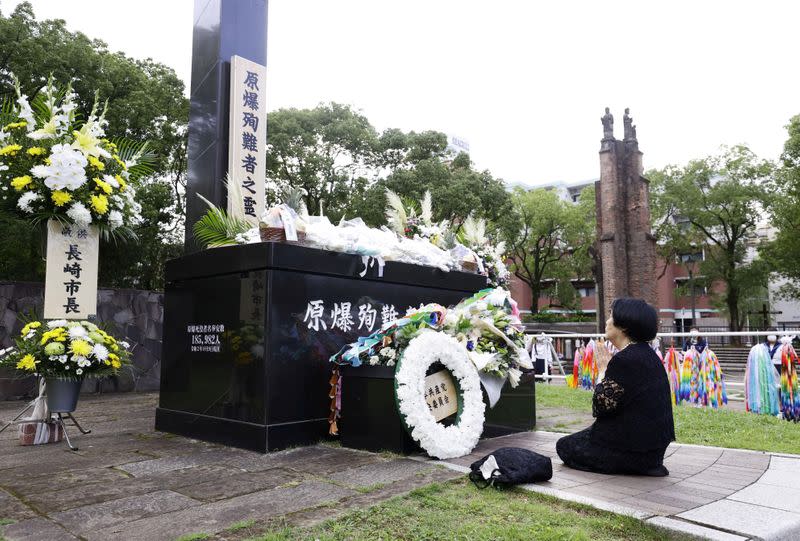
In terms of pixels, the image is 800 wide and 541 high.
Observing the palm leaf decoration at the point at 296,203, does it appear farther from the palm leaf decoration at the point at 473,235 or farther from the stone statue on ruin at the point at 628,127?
the stone statue on ruin at the point at 628,127

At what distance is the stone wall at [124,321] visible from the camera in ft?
34.7

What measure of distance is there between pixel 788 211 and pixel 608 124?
33.0ft

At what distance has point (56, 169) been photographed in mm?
5676

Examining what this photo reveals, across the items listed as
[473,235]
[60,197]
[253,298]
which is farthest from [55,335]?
[473,235]

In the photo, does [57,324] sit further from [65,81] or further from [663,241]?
[663,241]

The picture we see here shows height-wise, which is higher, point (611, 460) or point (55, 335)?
point (55, 335)

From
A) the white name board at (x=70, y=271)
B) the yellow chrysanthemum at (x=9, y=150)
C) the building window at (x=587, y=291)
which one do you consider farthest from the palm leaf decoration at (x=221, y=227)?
the building window at (x=587, y=291)

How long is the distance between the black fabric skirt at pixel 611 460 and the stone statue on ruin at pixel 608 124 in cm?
3075

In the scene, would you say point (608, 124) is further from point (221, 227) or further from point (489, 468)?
point (489, 468)

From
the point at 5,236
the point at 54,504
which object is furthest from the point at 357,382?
the point at 5,236

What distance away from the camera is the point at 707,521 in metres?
3.08

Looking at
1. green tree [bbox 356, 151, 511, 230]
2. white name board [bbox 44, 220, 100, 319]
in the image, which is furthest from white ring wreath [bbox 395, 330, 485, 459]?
green tree [bbox 356, 151, 511, 230]

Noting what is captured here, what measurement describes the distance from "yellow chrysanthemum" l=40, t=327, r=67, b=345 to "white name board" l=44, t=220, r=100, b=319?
0.37 m

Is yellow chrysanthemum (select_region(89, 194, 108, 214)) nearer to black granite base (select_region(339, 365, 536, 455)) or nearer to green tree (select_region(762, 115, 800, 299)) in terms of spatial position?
black granite base (select_region(339, 365, 536, 455))
